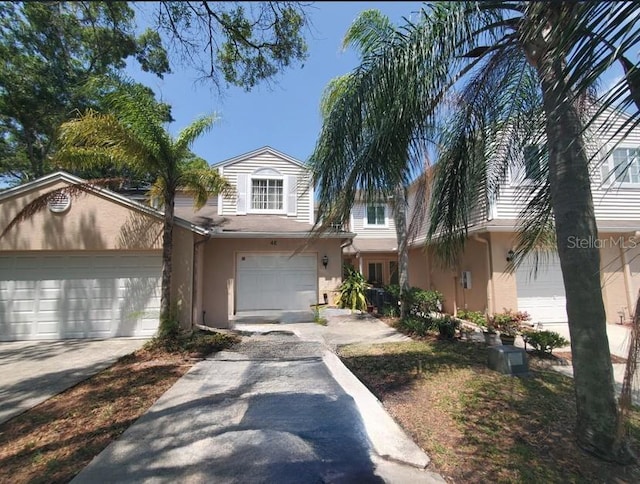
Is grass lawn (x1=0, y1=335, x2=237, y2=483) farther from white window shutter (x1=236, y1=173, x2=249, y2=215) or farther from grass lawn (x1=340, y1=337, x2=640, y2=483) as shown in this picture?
white window shutter (x1=236, y1=173, x2=249, y2=215)

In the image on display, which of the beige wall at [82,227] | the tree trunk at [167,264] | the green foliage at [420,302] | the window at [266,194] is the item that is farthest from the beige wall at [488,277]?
the beige wall at [82,227]

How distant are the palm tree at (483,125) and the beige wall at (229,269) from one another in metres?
6.38

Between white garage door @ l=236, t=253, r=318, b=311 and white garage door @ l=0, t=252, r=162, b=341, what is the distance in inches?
122

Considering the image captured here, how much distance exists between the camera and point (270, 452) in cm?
324

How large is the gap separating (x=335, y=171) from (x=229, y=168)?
971 centimetres

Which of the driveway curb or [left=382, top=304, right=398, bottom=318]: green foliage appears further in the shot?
[left=382, top=304, right=398, bottom=318]: green foliage

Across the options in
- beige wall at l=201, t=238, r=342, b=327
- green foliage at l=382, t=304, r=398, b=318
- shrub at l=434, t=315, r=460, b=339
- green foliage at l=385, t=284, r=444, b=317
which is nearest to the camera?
shrub at l=434, t=315, r=460, b=339

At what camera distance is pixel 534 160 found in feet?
16.1

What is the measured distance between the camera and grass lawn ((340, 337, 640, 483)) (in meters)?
3.03

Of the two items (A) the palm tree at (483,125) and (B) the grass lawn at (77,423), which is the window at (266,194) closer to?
(B) the grass lawn at (77,423)

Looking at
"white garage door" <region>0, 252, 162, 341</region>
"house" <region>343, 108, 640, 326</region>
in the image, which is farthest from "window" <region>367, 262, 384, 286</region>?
"white garage door" <region>0, 252, 162, 341</region>

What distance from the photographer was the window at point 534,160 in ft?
15.8

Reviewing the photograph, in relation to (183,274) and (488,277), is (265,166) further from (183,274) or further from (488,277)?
(488,277)

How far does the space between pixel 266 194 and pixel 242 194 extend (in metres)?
0.97
